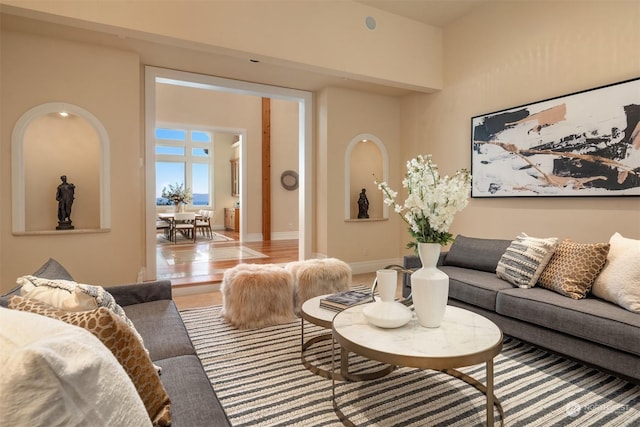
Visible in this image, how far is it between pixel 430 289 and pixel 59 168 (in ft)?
14.3

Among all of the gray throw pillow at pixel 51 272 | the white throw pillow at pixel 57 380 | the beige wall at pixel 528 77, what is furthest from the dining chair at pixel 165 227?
the white throw pillow at pixel 57 380

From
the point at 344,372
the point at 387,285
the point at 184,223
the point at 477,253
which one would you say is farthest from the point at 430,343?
the point at 184,223

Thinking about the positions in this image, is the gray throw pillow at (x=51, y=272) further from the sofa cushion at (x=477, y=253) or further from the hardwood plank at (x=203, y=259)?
the sofa cushion at (x=477, y=253)

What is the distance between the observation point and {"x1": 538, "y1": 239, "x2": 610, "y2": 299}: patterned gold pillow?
2529mm

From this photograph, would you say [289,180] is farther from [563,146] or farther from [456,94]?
[563,146]

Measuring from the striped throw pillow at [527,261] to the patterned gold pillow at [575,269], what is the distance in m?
0.07

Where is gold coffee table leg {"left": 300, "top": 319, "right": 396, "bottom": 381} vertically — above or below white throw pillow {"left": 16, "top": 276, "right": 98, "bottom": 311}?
below

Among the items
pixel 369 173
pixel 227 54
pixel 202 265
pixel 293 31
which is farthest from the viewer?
pixel 369 173

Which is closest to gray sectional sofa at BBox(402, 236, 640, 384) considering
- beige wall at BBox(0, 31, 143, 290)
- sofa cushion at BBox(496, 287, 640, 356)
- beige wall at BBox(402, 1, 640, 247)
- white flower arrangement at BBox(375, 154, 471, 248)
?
sofa cushion at BBox(496, 287, 640, 356)

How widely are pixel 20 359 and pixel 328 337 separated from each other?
2340mm

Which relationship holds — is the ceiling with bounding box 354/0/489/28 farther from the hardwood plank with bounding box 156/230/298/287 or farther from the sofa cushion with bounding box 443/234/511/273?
the hardwood plank with bounding box 156/230/298/287

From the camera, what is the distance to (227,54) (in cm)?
363

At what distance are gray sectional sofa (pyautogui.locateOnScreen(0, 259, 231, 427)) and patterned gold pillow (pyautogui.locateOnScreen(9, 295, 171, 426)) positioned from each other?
7 cm

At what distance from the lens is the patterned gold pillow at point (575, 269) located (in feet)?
8.30
